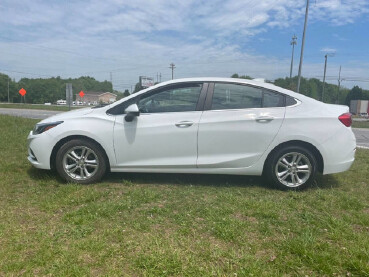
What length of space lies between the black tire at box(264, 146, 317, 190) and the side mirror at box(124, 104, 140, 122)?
1992mm

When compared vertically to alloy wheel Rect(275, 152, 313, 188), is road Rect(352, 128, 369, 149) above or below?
below

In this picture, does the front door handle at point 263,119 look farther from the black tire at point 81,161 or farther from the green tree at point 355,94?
the green tree at point 355,94

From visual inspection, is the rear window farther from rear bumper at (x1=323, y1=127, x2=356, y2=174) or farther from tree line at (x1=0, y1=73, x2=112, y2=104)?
tree line at (x1=0, y1=73, x2=112, y2=104)

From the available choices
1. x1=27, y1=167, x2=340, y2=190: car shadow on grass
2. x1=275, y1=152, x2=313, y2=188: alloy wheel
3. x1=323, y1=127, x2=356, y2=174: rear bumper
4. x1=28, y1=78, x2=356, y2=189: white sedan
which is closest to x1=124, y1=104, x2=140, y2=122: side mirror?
x1=28, y1=78, x2=356, y2=189: white sedan

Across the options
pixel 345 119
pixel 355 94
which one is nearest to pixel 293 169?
pixel 345 119

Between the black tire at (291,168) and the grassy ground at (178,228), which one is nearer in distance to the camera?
the grassy ground at (178,228)

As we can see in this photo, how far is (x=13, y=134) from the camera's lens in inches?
306

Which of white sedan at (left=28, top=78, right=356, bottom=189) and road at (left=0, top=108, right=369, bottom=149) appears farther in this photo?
road at (left=0, top=108, right=369, bottom=149)

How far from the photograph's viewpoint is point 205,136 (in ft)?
12.8

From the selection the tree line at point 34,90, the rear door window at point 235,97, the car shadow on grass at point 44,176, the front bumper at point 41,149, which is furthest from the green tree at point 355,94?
the tree line at point 34,90

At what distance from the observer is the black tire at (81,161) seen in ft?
13.1

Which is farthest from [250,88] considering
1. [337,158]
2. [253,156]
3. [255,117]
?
[337,158]

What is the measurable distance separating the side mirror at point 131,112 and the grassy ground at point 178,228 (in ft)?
3.13

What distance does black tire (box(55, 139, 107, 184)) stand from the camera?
3.98 metres
